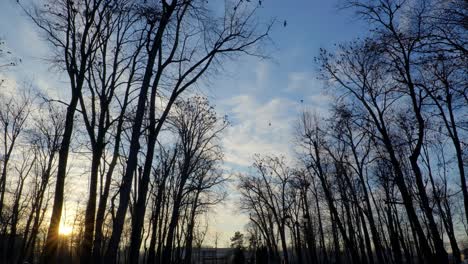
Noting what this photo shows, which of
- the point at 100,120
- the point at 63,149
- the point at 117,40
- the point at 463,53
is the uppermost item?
the point at 117,40

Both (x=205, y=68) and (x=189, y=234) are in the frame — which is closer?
(x=205, y=68)

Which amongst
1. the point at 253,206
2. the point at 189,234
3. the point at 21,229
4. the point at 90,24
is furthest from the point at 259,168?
the point at 21,229

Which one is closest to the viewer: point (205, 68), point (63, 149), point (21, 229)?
point (63, 149)

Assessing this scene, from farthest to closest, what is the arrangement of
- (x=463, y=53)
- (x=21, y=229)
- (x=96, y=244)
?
(x=21, y=229), (x=96, y=244), (x=463, y=53)

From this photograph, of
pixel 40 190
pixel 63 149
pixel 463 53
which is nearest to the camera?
pixel 463 53

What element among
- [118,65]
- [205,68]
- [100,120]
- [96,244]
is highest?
[118,65]

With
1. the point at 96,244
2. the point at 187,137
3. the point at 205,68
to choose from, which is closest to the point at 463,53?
the point at 205,68

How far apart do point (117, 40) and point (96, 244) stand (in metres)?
8.35

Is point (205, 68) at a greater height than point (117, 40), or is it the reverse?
point (117, 40)

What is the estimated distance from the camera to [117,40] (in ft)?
40.6

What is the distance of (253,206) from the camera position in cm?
3628

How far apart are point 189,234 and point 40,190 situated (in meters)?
15.0

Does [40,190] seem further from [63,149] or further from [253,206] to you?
[253,206]

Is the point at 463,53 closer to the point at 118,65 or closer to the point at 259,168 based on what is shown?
the point at 118,65
